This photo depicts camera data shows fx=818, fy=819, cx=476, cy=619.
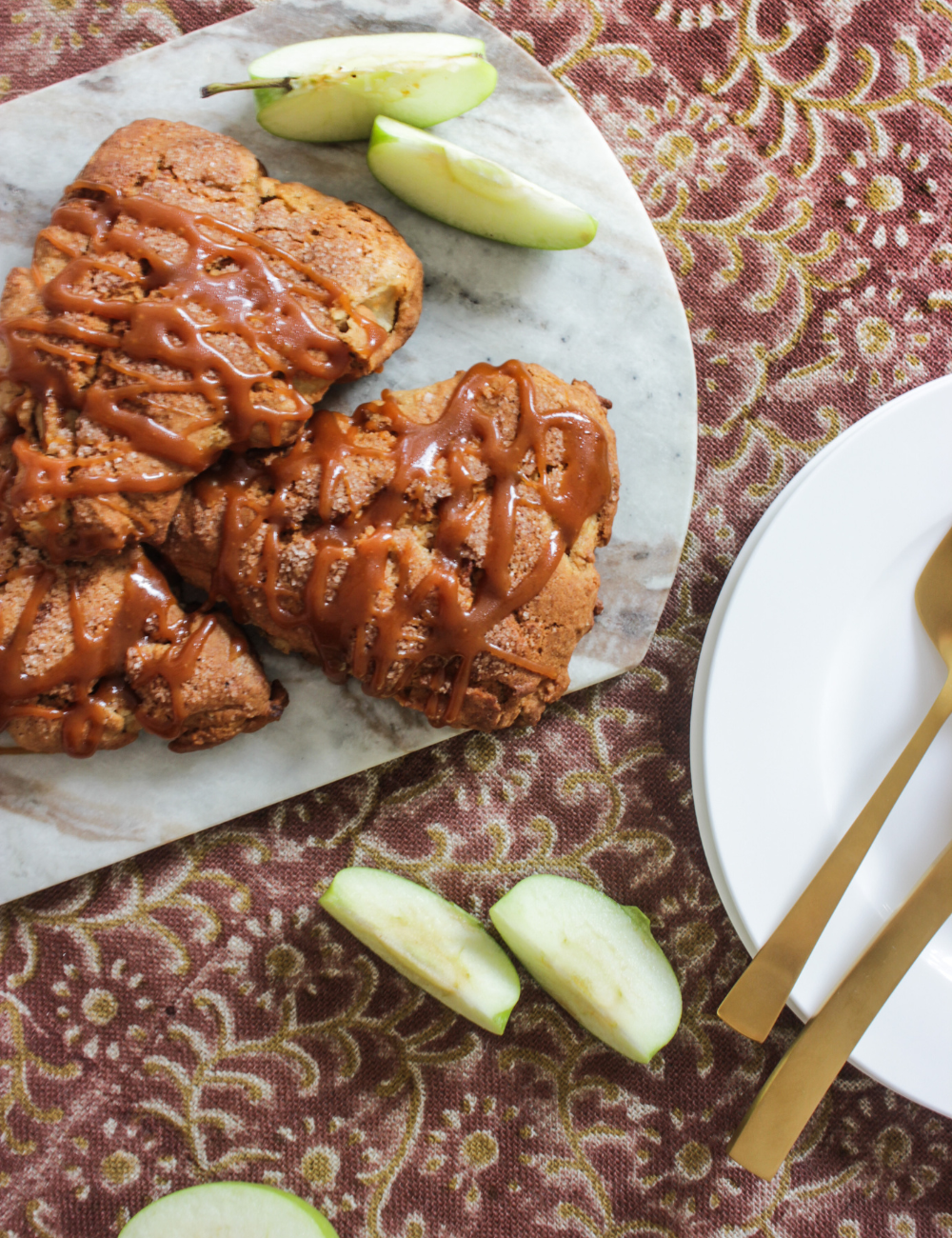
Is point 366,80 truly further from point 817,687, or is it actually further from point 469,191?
point 817,687

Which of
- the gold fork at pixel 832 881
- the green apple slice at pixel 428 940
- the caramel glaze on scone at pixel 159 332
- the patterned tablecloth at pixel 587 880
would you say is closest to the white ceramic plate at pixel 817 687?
the gold fork at pixel 832 881

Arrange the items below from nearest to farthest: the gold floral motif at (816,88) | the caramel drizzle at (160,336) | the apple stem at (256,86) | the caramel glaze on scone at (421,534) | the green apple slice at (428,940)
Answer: the caramel drizzle at (160,336)
the caramel glaze on scone at (421,534)
the apple stem at (256,86)
the green apple slice at (428,940)
the gold floral motif at (816,88)

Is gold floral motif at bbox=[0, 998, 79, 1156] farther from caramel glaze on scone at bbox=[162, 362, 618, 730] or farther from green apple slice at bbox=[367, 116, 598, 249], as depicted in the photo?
green apple slice at bbox=[367, 116, 598, 249]

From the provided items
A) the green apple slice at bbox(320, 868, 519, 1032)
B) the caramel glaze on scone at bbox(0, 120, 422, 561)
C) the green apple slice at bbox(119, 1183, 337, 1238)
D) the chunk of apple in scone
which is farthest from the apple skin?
the green apple slice at bbox(119, 1183, 337, 1238)

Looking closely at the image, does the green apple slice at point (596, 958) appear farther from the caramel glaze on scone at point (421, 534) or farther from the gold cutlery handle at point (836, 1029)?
the caramel glaze on scone at point (421, 534)

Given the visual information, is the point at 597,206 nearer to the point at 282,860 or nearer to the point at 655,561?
the point at 655,561
